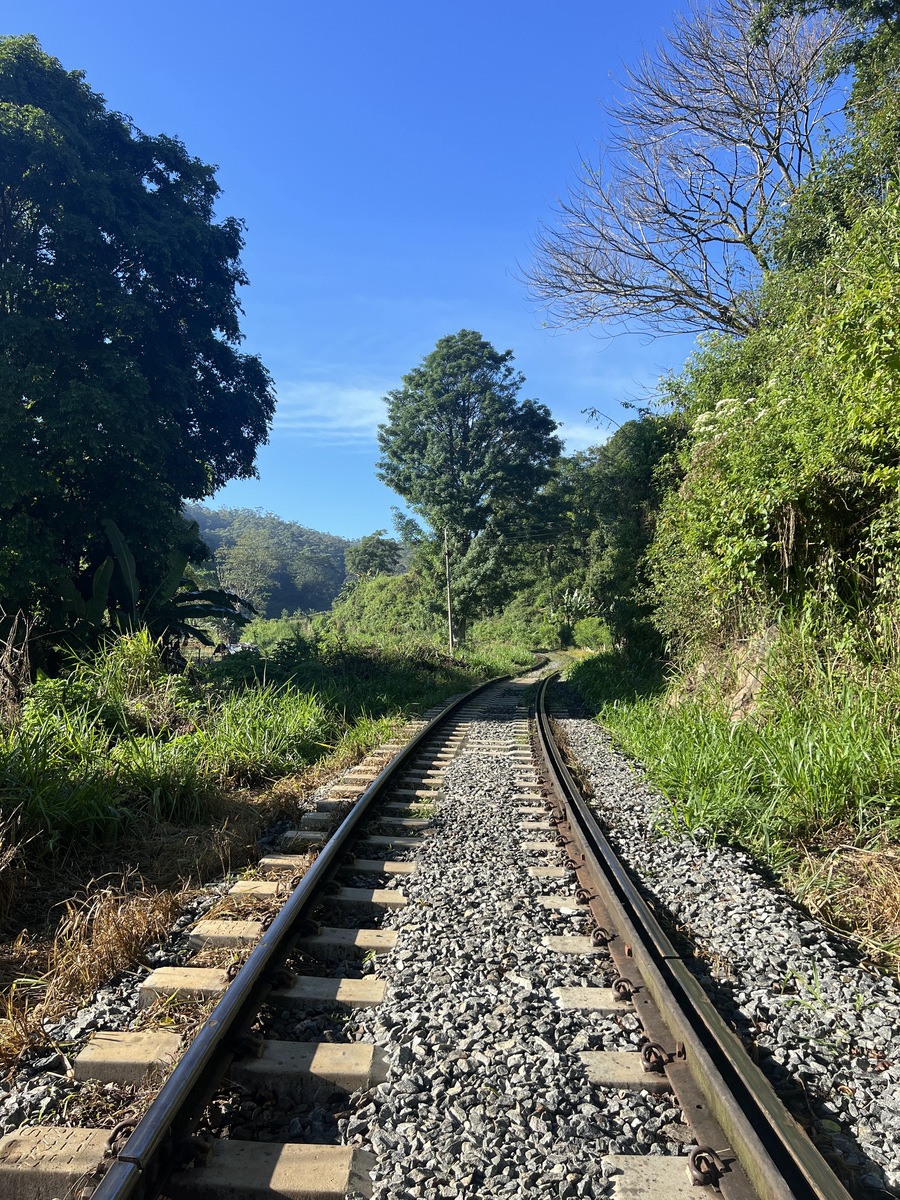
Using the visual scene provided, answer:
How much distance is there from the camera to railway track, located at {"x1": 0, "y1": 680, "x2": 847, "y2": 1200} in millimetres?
1739

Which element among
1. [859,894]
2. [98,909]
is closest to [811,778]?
[859,894]

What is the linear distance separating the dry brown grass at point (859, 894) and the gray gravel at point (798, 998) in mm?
123

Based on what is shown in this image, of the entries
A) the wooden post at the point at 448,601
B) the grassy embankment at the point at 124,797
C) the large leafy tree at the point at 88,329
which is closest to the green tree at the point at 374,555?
the wooden post at the point at 448,601

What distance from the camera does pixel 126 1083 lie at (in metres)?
2.13

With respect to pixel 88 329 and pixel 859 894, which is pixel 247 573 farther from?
pixel 859 894

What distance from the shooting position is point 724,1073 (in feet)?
6.84

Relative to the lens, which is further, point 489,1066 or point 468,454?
point 468,454

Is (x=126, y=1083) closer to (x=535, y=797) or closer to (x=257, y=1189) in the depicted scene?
(x=257, y=1189)

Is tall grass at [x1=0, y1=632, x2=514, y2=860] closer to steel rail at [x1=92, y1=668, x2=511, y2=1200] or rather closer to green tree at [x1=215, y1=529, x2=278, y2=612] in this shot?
steel rail at [x1=92, y1=668, x2=511, y2=1200]

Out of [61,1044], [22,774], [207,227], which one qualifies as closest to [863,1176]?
[61,1044]

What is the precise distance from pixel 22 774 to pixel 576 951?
3.51m

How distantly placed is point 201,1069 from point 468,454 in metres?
31.2

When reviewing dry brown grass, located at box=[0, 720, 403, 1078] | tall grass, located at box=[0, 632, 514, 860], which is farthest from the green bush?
dry brown grass, located at box=[0, 720, 403, 1078]

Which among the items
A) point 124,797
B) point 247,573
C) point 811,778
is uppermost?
point 247,573
